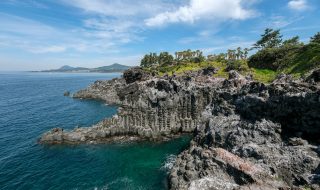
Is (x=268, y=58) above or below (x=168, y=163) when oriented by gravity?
Answer: above

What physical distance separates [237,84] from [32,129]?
2389 inches

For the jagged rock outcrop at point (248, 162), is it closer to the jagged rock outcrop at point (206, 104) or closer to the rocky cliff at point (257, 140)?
the rocky cliff at point (257, 140)

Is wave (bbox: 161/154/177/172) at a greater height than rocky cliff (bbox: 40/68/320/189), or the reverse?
rocky cliff (bbox: 40/68/320/189)

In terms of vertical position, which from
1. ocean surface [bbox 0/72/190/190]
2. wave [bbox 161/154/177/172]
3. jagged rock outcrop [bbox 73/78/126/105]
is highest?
jagged rock outcrop [bbox 73/78/126/105]

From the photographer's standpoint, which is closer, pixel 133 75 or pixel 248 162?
pixel 248 162

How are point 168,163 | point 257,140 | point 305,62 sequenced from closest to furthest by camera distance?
point 257,140 < point 168,163 < point 305,62

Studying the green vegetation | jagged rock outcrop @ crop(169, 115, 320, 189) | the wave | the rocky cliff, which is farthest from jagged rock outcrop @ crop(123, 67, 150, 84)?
jagged rock outcrop @ crop(169, 115, 320, 189)

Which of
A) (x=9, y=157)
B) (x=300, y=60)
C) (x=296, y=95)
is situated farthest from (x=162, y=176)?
(x=300, y=60)

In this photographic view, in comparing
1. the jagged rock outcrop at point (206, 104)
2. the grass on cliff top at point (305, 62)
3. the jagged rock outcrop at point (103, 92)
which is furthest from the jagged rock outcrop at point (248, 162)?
the jagged rock outcrop at point (103, 92)

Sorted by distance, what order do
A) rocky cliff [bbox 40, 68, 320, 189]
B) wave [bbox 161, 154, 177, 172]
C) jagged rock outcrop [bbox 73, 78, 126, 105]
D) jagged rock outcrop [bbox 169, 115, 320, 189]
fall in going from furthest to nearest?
jagged rock outcrop [bbox 73, 78, 126, 105] < wave [bbox 161, 154, 177, 172] < rocky cliff [bbox 40, 68, 320, 189] < jagged rock outcrop [bbox 169, 115, 320, 189]

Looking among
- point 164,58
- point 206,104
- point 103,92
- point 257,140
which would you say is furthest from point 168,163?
point 164,58

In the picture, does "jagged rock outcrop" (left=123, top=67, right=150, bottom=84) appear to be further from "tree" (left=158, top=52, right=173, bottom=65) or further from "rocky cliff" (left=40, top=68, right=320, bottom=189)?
"tree" (left=158, top=52, right=173, bottom=65)

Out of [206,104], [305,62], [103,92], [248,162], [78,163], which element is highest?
[305,62]

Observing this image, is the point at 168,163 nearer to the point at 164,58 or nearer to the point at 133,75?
the point at 133,75
